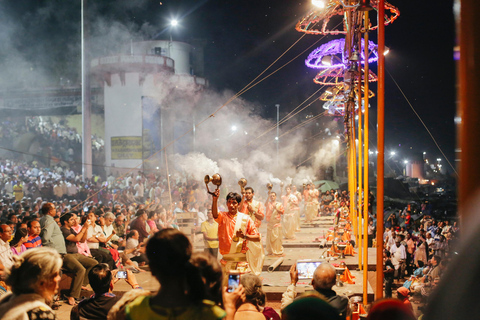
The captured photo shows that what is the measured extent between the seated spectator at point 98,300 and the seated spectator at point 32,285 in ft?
3.29

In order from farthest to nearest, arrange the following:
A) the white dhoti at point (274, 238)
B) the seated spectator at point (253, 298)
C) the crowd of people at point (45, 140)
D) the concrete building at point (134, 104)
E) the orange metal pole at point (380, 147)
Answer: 1. the crowd of people at point (45, 140)
2. the concrete building at point (134, 104)
3. the white dhoti at point (274, 238)
4. the orange metal pole at point (380, 147)
5. the seated spectator at point (253, 298)

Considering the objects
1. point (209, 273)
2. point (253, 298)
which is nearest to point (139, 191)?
point (253, 298)

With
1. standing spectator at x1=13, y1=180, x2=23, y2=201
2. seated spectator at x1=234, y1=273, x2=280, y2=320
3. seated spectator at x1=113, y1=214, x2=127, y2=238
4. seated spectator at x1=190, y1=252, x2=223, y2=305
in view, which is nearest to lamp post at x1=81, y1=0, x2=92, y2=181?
standing spectator at x1=13, y1=180, x2=23, y2=201

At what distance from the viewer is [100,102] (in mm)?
35000

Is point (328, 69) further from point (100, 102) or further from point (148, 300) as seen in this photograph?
point (100, 102)

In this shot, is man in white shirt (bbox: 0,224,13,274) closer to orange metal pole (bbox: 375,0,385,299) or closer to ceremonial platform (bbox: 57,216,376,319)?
ceremonial platform (bbox: 57,216,376,319)

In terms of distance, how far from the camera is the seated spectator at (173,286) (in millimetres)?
2275

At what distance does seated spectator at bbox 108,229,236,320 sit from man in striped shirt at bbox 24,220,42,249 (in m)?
5.91

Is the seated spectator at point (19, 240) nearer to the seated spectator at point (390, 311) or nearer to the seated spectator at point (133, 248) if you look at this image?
the seated spectator at point (133, 248)

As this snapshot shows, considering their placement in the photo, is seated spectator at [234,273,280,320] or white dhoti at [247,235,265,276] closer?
seated spectator at [234,273,280,320]

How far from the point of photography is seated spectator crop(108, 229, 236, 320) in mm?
2275

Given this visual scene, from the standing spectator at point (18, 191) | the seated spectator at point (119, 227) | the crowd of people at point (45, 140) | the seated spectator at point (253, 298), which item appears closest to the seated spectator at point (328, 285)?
the seated spectator at point (253, 298)

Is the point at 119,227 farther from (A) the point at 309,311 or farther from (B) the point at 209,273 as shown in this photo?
(A) the point at 309,311

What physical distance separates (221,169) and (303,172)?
1458cm
